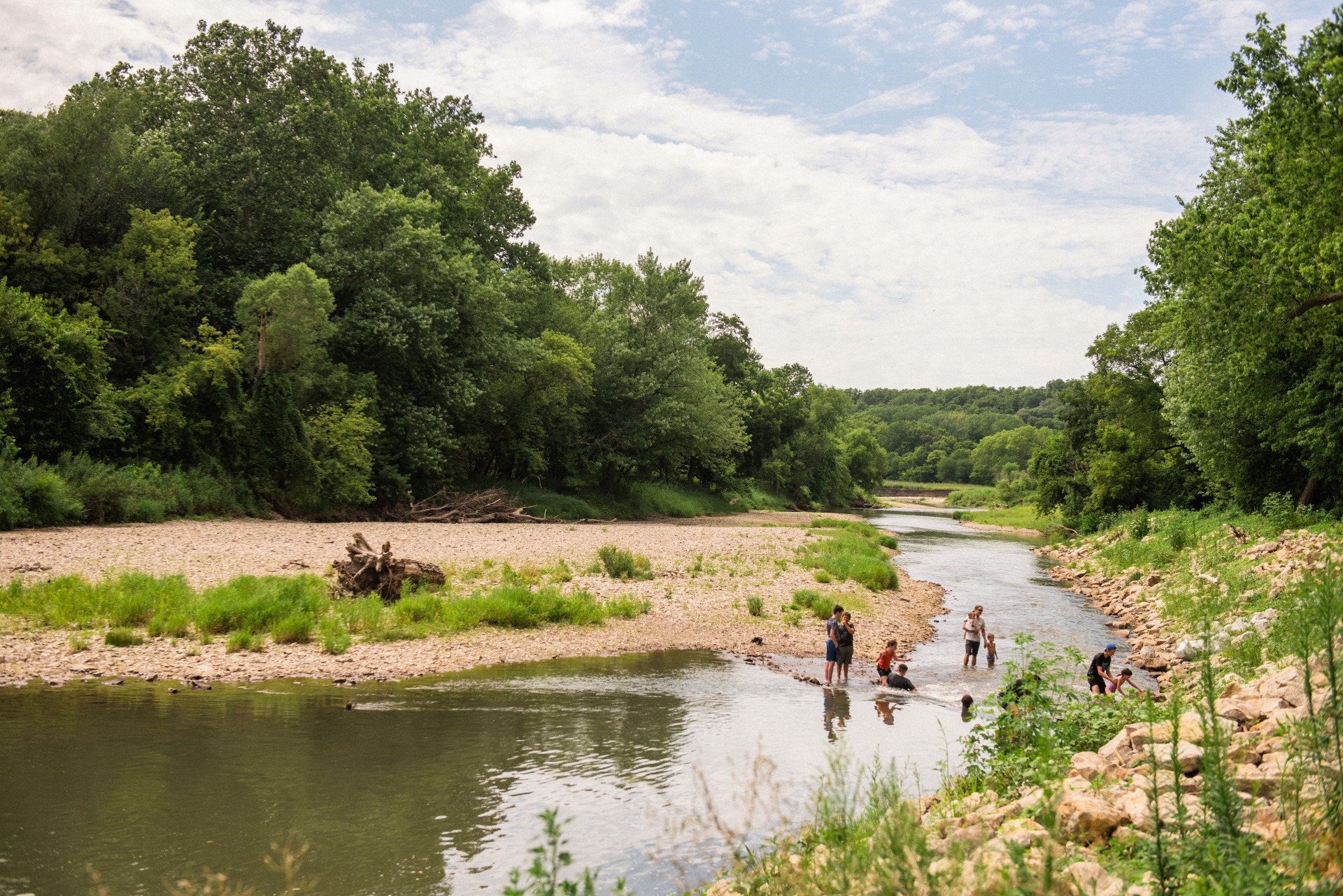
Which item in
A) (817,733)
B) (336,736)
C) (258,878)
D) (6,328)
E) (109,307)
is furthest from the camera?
(109,307)

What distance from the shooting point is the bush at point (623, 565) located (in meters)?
24.5

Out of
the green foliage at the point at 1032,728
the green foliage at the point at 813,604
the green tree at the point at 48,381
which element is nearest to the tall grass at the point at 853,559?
the green foliage at the point at 813,604

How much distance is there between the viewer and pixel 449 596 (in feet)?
63.5

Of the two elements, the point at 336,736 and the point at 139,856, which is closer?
the point at 139,856

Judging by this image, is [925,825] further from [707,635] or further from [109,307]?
[109,307]

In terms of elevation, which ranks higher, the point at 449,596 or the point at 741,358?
the point at 741,358

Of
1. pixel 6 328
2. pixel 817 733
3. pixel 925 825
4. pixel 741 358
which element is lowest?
pixel 817 733

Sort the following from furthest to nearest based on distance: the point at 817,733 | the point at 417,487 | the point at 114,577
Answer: the point at 417,487
the point at 114,577
the point at 817,733

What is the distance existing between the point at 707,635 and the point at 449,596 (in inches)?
237

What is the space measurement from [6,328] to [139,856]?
24.9 metres

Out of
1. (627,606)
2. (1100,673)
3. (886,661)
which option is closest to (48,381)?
(627,606)

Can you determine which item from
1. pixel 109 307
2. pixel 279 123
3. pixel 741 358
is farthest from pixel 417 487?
pixel 741 358

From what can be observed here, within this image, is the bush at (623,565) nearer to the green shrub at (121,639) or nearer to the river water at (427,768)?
the river water at (427,768)

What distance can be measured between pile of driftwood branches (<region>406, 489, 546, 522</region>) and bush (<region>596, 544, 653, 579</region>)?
55.2ft
